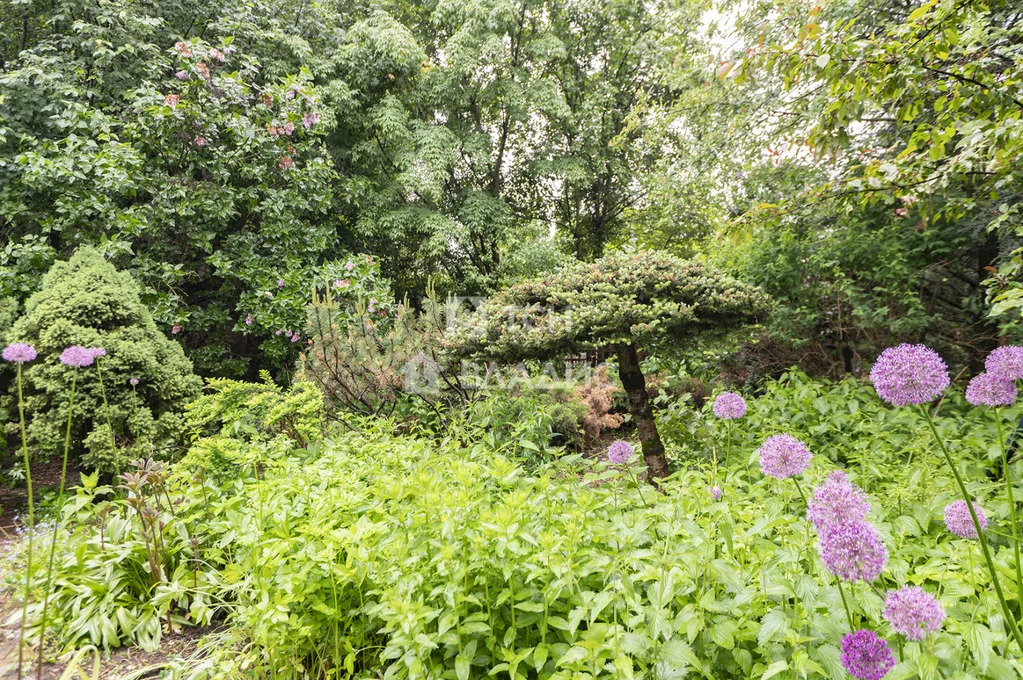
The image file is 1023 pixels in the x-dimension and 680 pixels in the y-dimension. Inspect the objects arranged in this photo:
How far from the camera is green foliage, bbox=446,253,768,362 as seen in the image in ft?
8.98

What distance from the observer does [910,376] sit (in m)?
0.97

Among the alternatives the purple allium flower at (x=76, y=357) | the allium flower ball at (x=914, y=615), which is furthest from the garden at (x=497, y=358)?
the purple allium flower at (x=76, y=357)

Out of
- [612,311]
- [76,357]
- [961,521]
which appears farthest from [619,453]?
[76,357]

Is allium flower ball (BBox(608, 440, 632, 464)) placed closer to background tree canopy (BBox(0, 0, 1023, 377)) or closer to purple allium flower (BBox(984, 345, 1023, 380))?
purple allium flower (BBox(984, 345, 1023, 380))

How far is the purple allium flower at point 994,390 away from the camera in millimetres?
1043

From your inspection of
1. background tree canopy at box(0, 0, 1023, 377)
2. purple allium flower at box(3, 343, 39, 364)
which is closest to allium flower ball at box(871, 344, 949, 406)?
background tree canopy at box(0, 0, 1023, 377)

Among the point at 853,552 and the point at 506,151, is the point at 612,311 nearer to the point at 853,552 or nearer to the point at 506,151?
the point at 853,552

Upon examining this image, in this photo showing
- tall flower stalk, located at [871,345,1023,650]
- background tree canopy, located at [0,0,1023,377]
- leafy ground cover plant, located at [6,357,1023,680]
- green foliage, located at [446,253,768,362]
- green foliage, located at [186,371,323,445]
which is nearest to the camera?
tall flower stalk, located at [871,345,1023,650]

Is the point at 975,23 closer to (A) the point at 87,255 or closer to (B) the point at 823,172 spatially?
(B) the point at 823,172

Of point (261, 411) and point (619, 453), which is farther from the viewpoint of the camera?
point (261, 411)

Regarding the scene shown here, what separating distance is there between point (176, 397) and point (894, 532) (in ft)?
14.7

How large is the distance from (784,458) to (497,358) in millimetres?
2029

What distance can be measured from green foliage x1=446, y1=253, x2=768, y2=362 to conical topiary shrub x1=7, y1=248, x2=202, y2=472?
2372 mm

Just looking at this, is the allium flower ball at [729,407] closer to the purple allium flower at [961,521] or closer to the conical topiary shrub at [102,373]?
the purple allium flower at [961,521]
